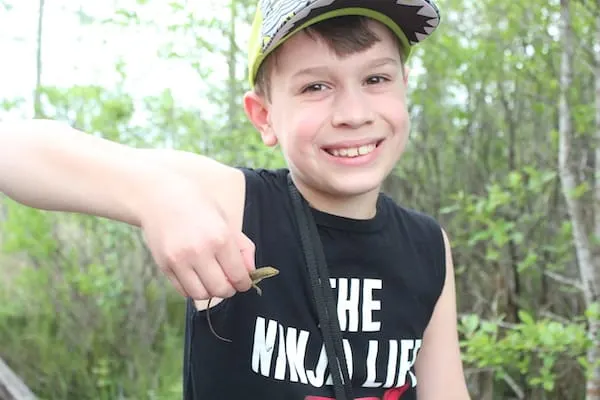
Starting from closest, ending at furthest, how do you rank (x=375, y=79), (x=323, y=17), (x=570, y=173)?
(x=323, y=17) → (x=375, y=79) → (x=570, y=173)

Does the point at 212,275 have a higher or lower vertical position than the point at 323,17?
lower

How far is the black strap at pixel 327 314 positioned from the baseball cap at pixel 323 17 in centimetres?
40

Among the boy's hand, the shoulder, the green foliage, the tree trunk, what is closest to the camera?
the boy's hand

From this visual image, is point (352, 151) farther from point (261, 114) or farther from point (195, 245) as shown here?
point (195, 245)

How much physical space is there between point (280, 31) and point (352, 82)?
0.62ft

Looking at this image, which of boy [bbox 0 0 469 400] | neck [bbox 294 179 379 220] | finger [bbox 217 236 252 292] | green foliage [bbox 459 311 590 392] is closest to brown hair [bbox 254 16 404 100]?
boy [bbox 0 0 469 400]

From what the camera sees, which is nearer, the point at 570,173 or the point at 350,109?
the point at 350,109

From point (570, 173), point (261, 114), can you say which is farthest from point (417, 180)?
point (261, 114)

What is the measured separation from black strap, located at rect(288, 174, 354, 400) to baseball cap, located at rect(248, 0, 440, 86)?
397 millimetres

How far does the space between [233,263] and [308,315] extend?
60 centimetres

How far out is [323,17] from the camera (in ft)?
4.98

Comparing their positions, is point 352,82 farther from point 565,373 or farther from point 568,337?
point 565,373

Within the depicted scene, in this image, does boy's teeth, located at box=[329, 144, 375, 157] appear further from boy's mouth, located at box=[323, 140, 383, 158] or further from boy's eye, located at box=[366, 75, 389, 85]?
boy's eye, located at box=[366, 75, 389, 85]

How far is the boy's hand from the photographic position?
1002 millimetres
